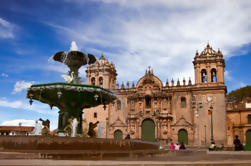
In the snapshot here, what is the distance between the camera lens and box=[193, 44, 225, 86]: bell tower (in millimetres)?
33831

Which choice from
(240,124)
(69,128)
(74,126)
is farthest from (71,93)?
(240,124)

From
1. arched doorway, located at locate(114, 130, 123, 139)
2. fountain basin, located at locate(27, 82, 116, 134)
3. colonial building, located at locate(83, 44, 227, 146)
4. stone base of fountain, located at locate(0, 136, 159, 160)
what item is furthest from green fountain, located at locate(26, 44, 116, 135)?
arched doorway, located at locate(114, 130, 123, 139)

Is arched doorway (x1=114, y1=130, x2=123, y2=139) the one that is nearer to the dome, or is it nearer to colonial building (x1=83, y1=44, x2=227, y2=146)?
colonial building (x1=83, y1=44, x2=227, y2=146)

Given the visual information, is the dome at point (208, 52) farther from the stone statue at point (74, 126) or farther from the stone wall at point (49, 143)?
the stone wall at point (49, 143)

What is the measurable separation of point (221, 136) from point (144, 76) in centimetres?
1172

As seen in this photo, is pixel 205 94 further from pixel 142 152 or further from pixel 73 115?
pixel 142 152

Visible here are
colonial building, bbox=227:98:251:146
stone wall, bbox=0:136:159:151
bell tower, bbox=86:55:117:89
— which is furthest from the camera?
bell tower, bbox=86:55:117:89

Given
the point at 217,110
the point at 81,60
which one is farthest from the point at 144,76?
the point at 81,60

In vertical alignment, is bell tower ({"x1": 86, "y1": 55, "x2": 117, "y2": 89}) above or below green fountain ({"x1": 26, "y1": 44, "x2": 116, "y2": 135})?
above

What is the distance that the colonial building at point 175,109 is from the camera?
3278cm

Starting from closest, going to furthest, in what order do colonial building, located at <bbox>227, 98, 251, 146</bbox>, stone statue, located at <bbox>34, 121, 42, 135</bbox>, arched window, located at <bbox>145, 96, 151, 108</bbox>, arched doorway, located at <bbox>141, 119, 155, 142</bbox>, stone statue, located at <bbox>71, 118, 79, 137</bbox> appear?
stone statue, located at <bbox>71, 118, 79, 137</bbox>, stone statue, located at <bbox>34, 121, 42, 135</bbox>, arched doorway, located at <bbox>141, 119, 155, 142</bbox>, arched window, located at <bbox>145, 96, 151, 108</bbox>, colonial building, located at <bbox>227, 98, 251, 146</bbox>

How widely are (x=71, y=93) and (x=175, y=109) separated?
78.7 ft

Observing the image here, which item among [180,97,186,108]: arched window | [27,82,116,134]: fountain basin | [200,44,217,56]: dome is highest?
[200,44,217,56]: dome

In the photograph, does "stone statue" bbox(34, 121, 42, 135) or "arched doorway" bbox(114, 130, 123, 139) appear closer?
"stone statue" bbox(34, 121, 42, 135)
